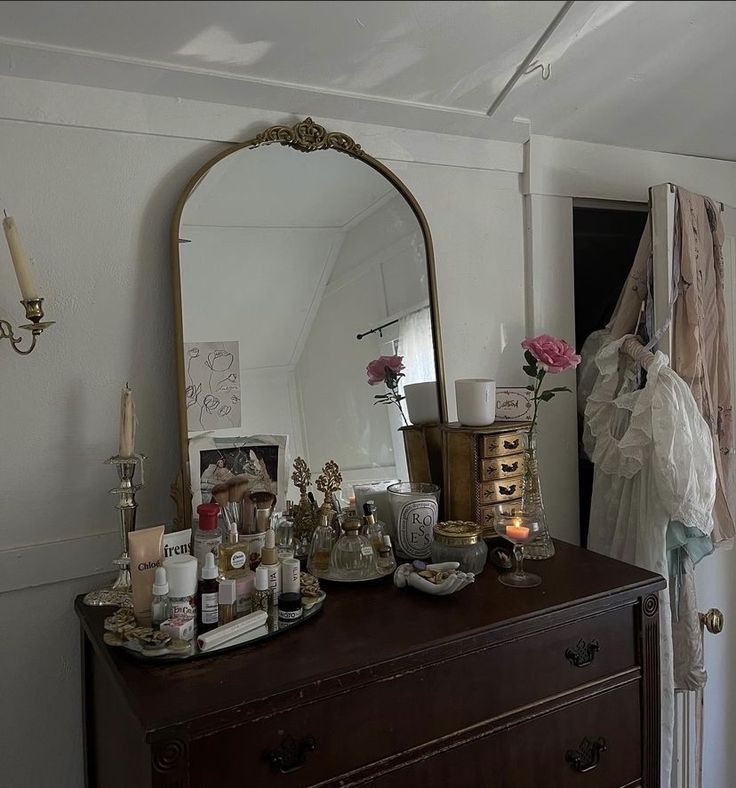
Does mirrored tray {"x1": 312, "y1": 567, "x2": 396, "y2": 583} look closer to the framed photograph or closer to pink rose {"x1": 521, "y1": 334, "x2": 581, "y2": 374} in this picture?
the framed photograph

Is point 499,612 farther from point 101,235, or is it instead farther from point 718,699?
point 718,699

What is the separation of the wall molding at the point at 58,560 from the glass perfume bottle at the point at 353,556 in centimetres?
47

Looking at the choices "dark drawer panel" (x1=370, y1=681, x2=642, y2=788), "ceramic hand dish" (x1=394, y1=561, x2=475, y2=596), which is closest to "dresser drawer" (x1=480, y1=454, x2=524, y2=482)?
"ceramic hand dish" (x1=394, y1=561, x2=475, y2=596)

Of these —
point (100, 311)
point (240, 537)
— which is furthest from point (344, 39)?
point (240, 537)

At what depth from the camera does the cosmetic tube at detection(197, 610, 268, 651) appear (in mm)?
1092

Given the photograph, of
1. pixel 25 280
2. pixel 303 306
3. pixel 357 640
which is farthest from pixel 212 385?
pixel 357 640

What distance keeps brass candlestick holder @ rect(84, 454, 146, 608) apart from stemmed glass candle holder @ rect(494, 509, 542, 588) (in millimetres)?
754

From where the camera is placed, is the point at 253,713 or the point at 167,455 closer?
the point at 253,713

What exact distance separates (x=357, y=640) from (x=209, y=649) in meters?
0.24

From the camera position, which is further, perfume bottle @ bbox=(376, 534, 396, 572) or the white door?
the white door

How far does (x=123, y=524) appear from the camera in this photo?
1.32 m

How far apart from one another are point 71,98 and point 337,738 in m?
1.30

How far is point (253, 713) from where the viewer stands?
3.22 feet

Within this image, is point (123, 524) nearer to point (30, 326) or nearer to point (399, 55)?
point (30, 326)
